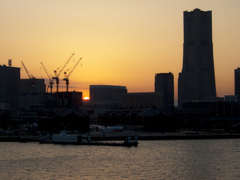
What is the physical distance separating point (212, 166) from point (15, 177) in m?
33.1

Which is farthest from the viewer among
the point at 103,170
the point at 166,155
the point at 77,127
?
the point at 77,127

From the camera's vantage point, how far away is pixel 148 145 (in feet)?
344

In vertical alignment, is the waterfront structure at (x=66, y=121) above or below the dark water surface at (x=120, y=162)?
above

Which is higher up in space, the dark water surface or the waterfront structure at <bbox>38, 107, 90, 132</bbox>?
the waterfront structure at <bbox>38, 107, 90, 132</bbox>

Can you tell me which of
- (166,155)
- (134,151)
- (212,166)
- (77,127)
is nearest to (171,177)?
(212,166)

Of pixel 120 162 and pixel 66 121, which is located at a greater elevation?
pixel 66 121

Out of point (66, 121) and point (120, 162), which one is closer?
point (120, 162)

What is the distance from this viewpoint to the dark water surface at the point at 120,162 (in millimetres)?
66000

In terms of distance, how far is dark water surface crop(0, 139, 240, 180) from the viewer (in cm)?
6600

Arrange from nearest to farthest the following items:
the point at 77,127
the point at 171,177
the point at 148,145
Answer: the point at 171,177
the point at 148,145
the point at 77,127

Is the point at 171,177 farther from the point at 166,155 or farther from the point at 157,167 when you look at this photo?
the point at 166,155

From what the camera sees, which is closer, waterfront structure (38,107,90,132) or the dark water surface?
the dark water surface

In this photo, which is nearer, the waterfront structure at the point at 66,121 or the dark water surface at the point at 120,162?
the dark water surface at the point at 120,162

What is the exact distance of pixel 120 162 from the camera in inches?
3034
